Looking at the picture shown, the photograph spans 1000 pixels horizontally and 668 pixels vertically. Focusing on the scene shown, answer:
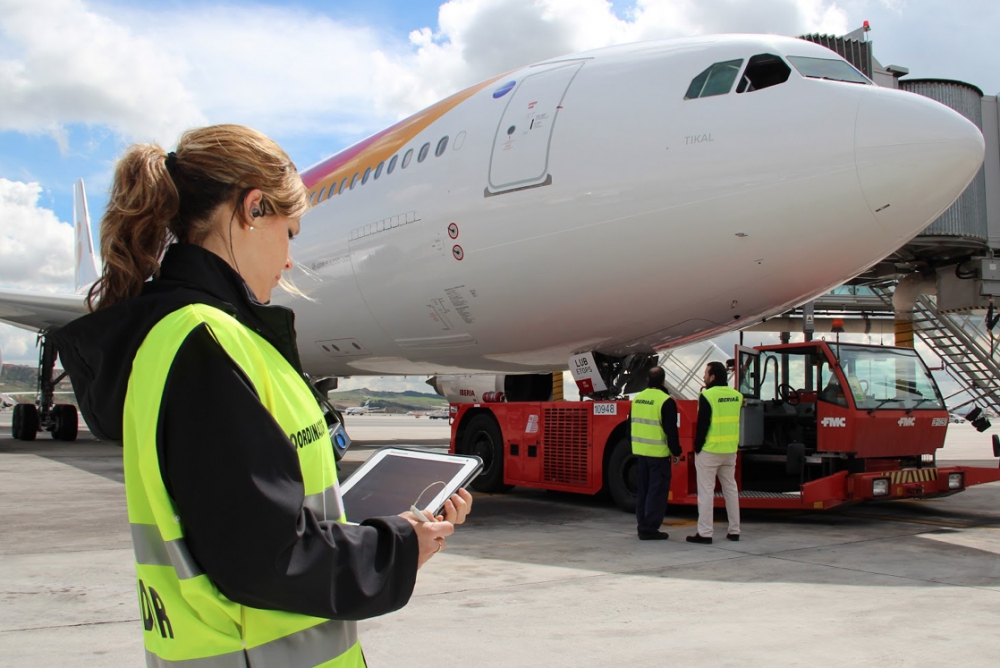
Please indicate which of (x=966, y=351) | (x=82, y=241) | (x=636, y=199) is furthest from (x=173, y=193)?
(x=82, y=241)

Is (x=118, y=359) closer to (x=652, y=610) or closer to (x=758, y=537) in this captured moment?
(x=652, y=610)

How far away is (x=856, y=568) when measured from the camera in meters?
5.45

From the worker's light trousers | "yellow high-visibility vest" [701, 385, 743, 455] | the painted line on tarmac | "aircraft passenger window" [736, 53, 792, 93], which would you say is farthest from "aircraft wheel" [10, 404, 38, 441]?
"aircraft passenger window" [736, 53, 792, 93]

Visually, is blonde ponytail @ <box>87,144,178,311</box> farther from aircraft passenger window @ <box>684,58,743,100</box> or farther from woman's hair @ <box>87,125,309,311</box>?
aircraft passenger window @ <box>684,58,743,100</box>

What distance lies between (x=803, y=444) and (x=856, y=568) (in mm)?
2641

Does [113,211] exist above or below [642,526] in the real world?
above

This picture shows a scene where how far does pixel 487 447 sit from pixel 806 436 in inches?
140

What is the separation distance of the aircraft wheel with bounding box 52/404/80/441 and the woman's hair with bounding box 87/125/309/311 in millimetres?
19999

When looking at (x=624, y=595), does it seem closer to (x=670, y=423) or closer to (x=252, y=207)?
(x=670, y=423)

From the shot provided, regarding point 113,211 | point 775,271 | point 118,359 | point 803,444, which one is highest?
point 775,271

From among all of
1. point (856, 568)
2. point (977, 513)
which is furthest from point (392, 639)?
point (977, 513)

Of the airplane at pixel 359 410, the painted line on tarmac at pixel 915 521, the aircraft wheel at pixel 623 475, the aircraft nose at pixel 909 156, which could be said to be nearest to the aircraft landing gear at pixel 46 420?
the aircraft wheel at pixel 623 475

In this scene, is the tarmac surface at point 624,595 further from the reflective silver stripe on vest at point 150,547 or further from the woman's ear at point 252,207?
the woman's ear at point 252,207

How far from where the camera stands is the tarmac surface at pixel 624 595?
11.8 feet
